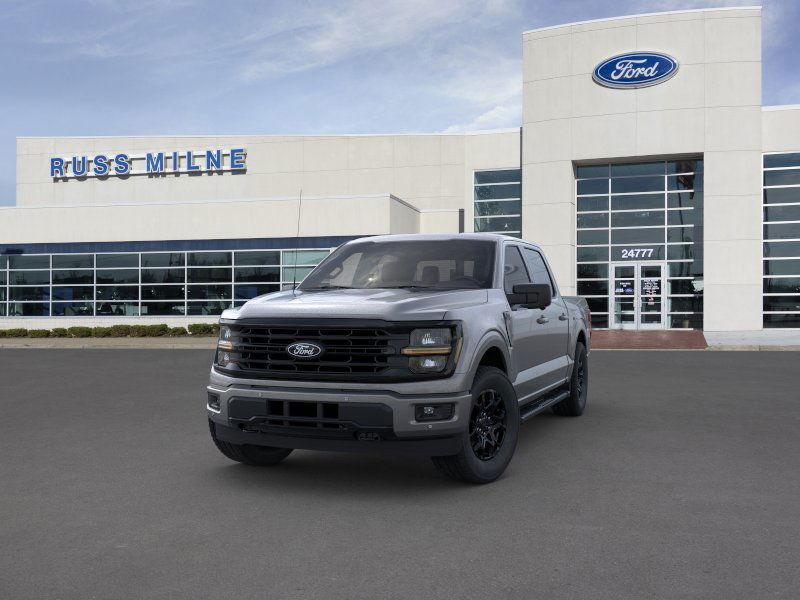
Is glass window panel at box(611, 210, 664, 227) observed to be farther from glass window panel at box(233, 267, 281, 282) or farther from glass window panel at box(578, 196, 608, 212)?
glass window panel at box(233, 267, 281, 282)

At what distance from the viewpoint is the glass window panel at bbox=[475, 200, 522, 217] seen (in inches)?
1353

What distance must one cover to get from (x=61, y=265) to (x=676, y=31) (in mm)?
28190

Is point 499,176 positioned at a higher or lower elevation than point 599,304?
higher

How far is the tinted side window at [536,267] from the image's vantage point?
8.42 m

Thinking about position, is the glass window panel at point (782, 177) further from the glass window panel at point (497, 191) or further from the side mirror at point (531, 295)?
the side mirror at point (531, 295)

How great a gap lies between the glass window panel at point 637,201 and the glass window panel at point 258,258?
14.3 metres

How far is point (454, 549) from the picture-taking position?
4.66 metres

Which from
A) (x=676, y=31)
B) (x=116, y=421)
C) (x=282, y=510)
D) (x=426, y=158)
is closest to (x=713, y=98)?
(x=676, y=31)

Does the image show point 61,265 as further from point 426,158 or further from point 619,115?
point 619,115

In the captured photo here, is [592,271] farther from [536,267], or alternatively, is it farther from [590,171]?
[536,267]

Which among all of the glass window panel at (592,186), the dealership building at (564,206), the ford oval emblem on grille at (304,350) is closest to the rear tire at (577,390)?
the ford oval emblem on grille at (304,350)

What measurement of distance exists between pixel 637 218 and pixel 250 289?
54.7 feet

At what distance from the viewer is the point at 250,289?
114ft

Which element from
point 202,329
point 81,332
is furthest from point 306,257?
point 81,332
